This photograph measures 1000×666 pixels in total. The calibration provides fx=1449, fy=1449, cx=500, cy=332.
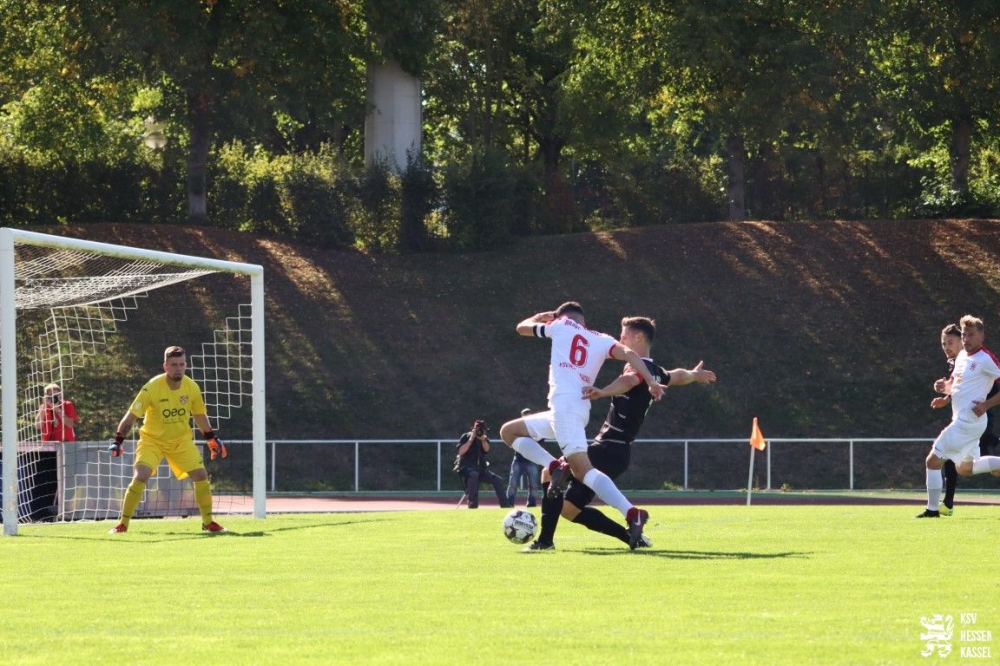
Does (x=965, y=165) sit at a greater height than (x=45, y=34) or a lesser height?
lesser

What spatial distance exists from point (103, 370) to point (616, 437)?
23.7 m

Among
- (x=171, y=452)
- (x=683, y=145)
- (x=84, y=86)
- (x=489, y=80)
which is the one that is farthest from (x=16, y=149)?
(x=171, y=452)

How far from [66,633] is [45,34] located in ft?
118

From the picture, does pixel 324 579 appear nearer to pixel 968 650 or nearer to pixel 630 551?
A: pixel 630 551

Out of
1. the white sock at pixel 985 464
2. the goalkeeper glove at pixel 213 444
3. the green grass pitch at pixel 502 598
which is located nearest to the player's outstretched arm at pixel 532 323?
the green grass pitch at pixel 502 598

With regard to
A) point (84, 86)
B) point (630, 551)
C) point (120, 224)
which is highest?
point (84, 86)

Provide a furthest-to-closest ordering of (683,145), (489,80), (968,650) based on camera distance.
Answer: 1. (683,145)
2. (489,80)
3. (968,650)

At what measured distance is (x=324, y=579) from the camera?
9.75 metres

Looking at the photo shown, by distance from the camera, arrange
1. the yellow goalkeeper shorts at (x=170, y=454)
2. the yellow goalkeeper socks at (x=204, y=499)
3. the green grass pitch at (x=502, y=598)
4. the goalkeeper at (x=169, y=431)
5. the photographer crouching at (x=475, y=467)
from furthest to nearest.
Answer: the photographer crouching at (x=475, y=467) → the yellow goalkeeper socks at (x=204, y=499) → the yellow goalkeeper shorts at (x=170, y=454) → the goalkeeper at (x=169, y=431) → the green grass pitch at (x=502, y=598)

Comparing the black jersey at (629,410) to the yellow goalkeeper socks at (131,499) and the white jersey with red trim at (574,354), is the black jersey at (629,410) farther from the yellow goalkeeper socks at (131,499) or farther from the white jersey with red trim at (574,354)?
the yellow goalkeeper socks at (131,499)

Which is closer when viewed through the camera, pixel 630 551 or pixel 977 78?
pixel 630 551

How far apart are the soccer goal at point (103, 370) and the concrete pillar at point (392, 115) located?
264 inches

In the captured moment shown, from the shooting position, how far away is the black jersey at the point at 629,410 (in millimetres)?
12102

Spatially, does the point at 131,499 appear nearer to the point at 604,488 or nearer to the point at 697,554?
the point at 604,488
